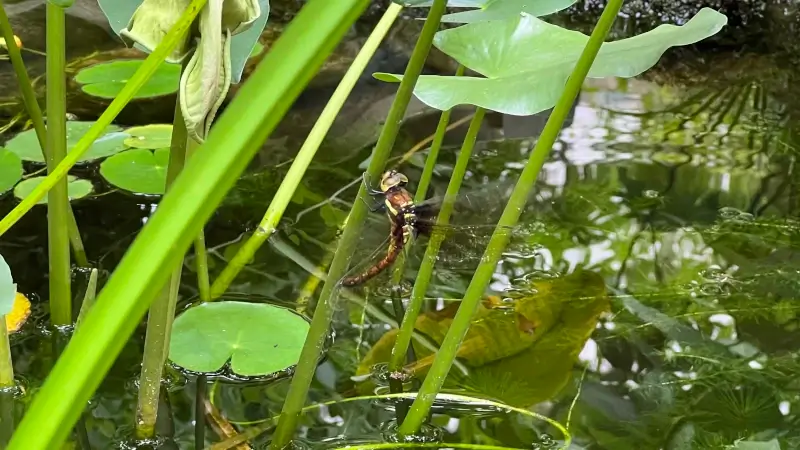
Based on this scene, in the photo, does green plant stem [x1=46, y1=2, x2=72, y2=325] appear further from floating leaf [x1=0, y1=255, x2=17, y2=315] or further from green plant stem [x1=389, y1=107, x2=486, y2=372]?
green plant stem [x1=389, y1=107, x2=486, y2=372]

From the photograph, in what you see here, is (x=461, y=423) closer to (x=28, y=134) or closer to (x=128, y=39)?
(x=128, y=39)

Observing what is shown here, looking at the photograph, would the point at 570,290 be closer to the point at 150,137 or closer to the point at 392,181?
the point at 392,181

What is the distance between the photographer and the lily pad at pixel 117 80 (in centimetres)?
141

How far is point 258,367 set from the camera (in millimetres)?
770

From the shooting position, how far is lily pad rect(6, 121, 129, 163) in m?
1.19

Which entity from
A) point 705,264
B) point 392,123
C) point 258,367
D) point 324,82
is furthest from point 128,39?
point 324,82

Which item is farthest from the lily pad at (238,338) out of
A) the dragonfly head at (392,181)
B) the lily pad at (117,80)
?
the lily pad at (117,80)

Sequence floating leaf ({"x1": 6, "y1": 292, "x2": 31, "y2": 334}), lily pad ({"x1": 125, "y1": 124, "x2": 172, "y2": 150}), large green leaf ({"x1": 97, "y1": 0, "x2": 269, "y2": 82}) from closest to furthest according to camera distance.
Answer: large green leaf ({"x1": 97, "y1": 0, "x2": 269, "y2": 82})
floating leaf ({"x1": 6, "y1": 292, "x2": 31, "y2": 334})
lily pad ({"x1": 125, "y1": 124, "x2": 172, "y2": 150})

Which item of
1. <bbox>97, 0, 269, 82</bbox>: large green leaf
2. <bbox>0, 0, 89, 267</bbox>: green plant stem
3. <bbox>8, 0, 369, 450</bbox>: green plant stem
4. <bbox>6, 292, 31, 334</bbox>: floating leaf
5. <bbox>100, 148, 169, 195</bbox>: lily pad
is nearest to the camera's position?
<bbox>8, 0, 369, 450</bbox>: green plant stem

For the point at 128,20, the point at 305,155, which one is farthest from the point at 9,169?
the point at 128,20

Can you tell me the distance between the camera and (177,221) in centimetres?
24

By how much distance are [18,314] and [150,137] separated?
1.71 feet

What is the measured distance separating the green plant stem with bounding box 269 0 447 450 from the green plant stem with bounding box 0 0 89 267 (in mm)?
363

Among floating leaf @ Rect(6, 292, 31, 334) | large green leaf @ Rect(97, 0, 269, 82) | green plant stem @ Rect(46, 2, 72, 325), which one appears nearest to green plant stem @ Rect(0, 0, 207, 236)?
large green leaf @ Rect(97, 0, 269, 82)
